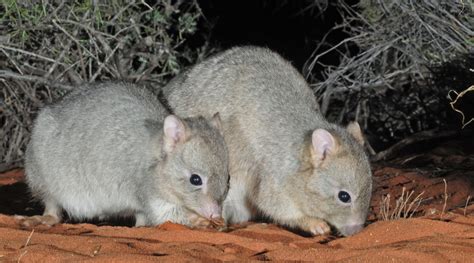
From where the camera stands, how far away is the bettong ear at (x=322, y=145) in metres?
7.28

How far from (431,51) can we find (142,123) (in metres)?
4.50

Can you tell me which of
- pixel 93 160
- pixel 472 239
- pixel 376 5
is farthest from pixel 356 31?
pixel 472 239

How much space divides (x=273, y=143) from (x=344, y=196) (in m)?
0.97

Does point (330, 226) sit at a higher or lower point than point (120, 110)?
lower

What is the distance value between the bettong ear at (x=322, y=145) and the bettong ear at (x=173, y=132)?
1104mm

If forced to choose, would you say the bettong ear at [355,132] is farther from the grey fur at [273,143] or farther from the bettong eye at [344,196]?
the bettong eye at [344,196]

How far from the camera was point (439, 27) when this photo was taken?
10430 mm

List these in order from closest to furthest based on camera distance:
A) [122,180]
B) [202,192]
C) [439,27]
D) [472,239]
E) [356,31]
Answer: [472,239], [202,192], [122,180], [439,27], [356,31]

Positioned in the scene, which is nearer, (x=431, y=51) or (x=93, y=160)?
(x=93, y=160)

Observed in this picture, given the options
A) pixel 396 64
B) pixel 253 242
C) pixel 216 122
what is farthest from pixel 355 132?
pixel 396 64

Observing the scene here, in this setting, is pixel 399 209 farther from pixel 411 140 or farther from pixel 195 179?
pixel 411 140

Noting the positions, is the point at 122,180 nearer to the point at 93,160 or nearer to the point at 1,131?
the point at 93,160

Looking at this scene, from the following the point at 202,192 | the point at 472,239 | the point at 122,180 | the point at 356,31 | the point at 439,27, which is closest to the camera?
the point at 472,239

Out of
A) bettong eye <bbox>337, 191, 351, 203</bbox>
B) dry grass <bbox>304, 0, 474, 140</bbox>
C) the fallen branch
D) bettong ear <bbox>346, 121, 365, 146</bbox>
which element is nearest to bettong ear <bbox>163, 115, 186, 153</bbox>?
bettong eye <bbox>337, 191, 351, 203</bbox>
